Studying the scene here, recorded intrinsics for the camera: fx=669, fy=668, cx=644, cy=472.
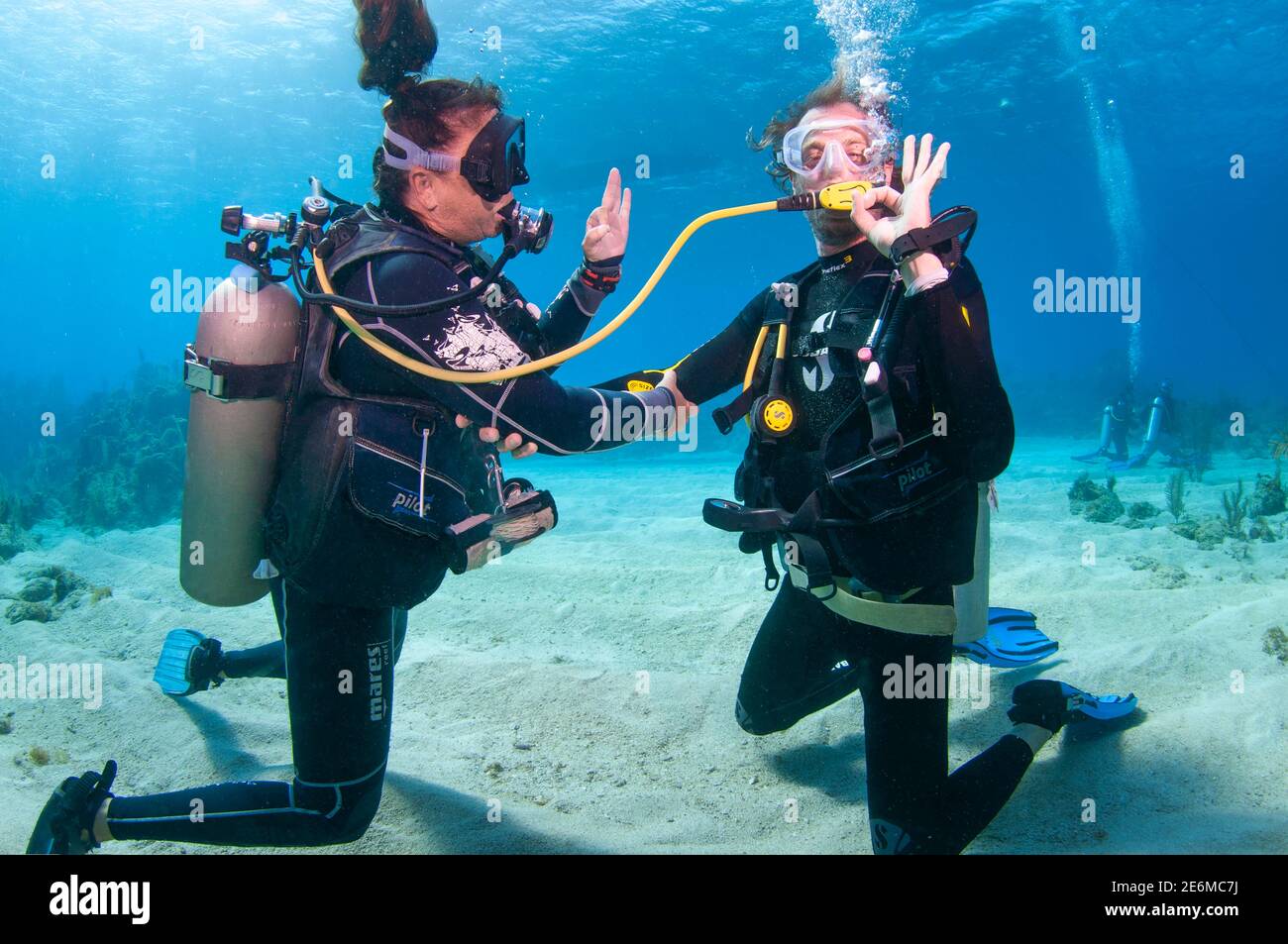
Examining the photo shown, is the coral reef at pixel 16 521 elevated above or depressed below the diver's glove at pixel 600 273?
below

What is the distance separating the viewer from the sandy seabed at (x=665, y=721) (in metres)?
3.11

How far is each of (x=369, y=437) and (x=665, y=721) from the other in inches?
107

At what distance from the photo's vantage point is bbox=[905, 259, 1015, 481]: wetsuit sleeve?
2398 mm

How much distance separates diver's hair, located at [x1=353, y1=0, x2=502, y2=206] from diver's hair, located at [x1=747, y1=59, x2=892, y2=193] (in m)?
1.52

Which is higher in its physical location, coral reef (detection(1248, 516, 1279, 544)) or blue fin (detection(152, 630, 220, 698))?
blue fin (detection(152, 630, 220, 698))

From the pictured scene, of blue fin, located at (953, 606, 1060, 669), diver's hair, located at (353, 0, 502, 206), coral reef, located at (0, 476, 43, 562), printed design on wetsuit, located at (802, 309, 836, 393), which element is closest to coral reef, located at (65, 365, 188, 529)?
Answer: coral reef, located at (0, 476, 43, 562)

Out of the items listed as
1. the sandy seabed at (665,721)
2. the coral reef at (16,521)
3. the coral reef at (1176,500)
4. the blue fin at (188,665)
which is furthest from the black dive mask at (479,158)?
the coral reef at (16,521)

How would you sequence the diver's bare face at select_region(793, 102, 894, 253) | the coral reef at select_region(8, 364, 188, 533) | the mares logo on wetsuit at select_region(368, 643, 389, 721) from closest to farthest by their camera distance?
the mares logo on wetsuit at select_region(368, 643, 389, 721) < the diver's bare face at select_region(793, 102, 894, 253) < the coral reef at select_region(8, 364, 188, 533)

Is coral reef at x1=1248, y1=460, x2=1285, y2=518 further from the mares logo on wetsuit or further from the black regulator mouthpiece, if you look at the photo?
the mares logo on wetsuit

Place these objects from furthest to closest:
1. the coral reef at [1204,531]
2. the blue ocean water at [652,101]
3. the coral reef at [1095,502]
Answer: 1. the blue ocean water at [652,101]
2. the coral reef at [1095,502]
3. the coral reef at [1204,531]

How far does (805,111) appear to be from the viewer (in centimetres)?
338

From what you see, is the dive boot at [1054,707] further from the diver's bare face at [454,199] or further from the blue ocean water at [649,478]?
the diver's bare face at [454,199]
